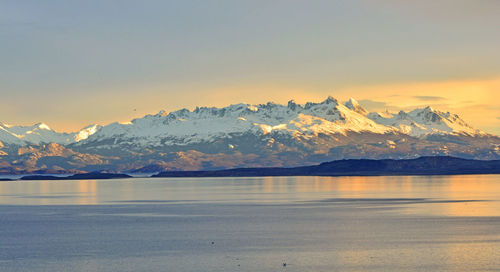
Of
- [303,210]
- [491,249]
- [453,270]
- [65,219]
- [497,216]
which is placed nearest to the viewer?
[453,270]

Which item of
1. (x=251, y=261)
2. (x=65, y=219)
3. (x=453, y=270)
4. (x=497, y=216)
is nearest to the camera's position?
(x=453, y=270)

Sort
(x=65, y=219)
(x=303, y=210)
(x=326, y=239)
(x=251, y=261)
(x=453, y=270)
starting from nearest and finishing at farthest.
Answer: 1. (x=453, y=270)
2. (x=251, y=261)
3. (x=326, y=239)
4. (x=65, y=219)
5. (x=303, y=210)

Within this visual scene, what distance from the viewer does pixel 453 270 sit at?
207 feet

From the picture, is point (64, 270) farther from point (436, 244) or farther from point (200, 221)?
point (200, 221)

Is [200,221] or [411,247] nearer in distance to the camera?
[411,247]

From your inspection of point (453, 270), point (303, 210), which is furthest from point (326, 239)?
point (303, 210)

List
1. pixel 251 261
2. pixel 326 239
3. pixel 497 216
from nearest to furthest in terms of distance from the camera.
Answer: pixel 251 261
pixel 326 239
pixel 497 216

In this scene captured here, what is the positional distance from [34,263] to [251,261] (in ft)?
62.6

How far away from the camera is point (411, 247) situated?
253 ft

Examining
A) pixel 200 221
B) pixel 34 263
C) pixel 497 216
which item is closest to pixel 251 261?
pixel 34 263

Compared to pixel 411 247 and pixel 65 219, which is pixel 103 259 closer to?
pixel 411 247

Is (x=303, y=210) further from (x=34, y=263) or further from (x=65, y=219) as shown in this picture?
(x=34, y=263)

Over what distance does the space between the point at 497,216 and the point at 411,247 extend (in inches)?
1548

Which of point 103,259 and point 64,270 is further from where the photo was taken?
point 103,259
